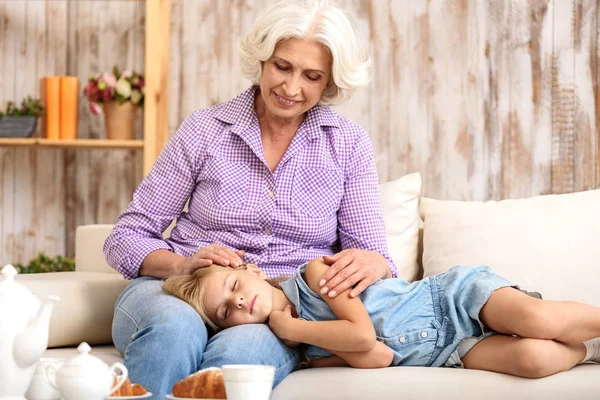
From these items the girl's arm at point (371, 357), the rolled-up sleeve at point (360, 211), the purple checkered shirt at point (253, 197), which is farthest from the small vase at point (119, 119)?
the girl's arm at point (371, 357)

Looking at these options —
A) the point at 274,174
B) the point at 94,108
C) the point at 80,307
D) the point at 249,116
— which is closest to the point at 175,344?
the point at 80,307

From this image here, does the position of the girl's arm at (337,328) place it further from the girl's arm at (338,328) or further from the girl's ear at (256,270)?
the girl's ear at (256,270)

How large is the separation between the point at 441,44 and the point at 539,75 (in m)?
0.42

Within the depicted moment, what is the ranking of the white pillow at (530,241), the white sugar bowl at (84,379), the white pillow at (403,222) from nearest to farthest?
the white sugar bowl at (84,379) → the white pillow at (530,241) → the white pillow at (403,222)

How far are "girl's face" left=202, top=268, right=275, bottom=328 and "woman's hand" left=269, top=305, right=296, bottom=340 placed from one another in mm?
33

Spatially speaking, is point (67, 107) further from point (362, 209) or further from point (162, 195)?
point (362, 209)

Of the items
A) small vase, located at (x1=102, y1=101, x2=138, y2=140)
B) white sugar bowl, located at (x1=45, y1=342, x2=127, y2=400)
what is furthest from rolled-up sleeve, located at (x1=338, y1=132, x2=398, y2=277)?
small vase, located at (x1=102, y1=101, x2=138, y2=140)

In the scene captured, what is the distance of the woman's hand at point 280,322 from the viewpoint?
1.80m

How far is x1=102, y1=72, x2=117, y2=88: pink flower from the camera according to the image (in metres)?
3.42

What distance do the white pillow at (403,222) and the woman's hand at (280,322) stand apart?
0.65 metres

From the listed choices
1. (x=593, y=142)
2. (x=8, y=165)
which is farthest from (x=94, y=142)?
(x=593, y=142)

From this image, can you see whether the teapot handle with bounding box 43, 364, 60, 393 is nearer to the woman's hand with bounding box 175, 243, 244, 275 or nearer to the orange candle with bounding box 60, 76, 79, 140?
the woman's hand with bounding box 175, 243, 244, 275

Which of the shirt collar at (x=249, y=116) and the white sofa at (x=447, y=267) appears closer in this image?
the white sofa at (x=447, y=267)

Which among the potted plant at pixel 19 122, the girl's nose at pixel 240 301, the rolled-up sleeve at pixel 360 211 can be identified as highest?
the potted plant at pixel 19 122
